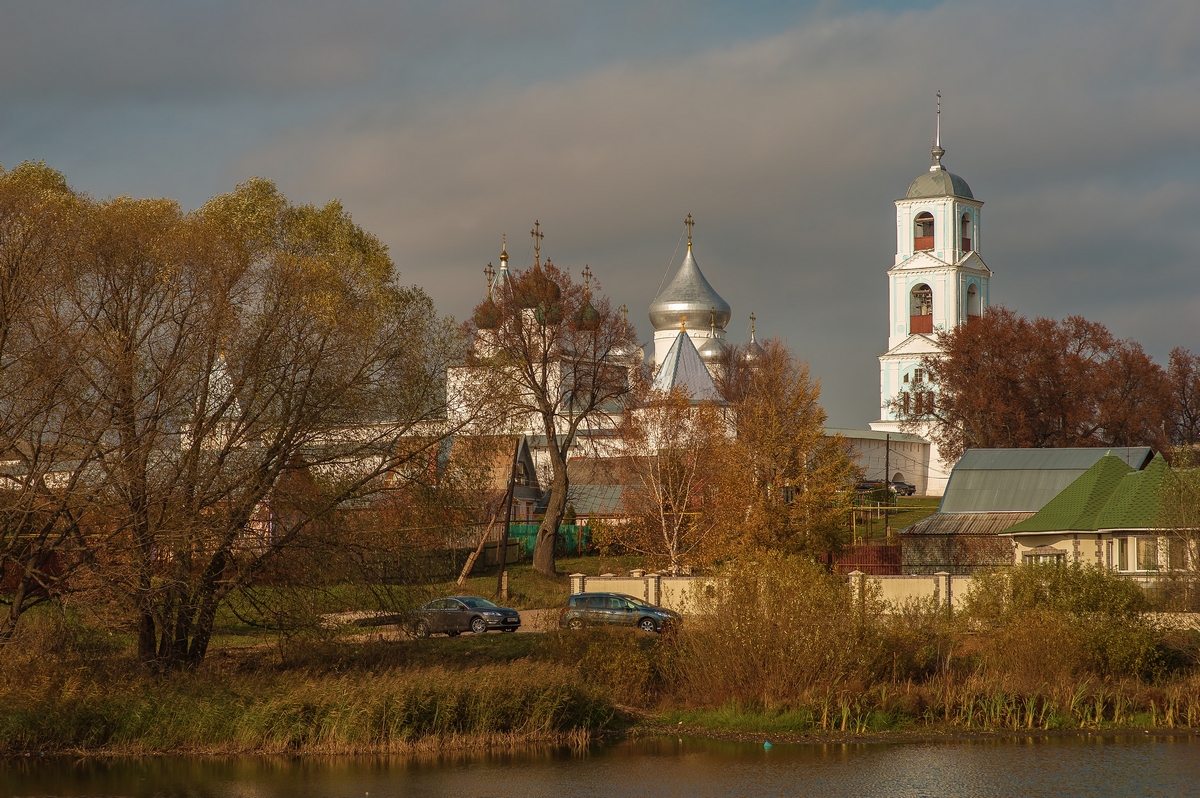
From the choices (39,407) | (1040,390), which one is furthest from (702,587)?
(1040,390)

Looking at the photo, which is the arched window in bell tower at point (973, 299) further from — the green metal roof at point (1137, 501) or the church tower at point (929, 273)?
the green metal roof at point (1137, 501)

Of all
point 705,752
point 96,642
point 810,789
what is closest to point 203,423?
point 96,642

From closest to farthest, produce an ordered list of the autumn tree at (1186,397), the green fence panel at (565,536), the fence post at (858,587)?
the fence post at (858,587), the green fence panel at (565,536), the autumn tree at (1186,397)

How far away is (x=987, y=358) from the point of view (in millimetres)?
62531

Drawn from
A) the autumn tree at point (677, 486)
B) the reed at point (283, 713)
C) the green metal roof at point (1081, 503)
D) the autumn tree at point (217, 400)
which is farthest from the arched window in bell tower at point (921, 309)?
the reed at point (283, 713)

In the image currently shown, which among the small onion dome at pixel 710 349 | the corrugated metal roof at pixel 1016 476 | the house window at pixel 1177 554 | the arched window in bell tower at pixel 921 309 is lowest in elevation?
the house window at pixel 1177 554

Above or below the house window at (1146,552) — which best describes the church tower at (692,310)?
above

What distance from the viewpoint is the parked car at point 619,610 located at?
3077 cm

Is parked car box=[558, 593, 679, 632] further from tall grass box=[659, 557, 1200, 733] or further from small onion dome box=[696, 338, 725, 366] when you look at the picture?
small onion dome box=[696, 338, 725, 366]

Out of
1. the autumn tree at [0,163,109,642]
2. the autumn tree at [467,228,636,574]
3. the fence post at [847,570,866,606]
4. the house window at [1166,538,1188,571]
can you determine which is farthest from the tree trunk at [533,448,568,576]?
the autumn tree at [0,163,109,642]

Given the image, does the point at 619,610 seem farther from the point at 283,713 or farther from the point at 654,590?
the point at 283,713

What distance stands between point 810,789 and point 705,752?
334cm

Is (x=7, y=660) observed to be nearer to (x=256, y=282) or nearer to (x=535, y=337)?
(x=256, y=282)

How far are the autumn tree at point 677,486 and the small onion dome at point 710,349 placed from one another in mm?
32377
